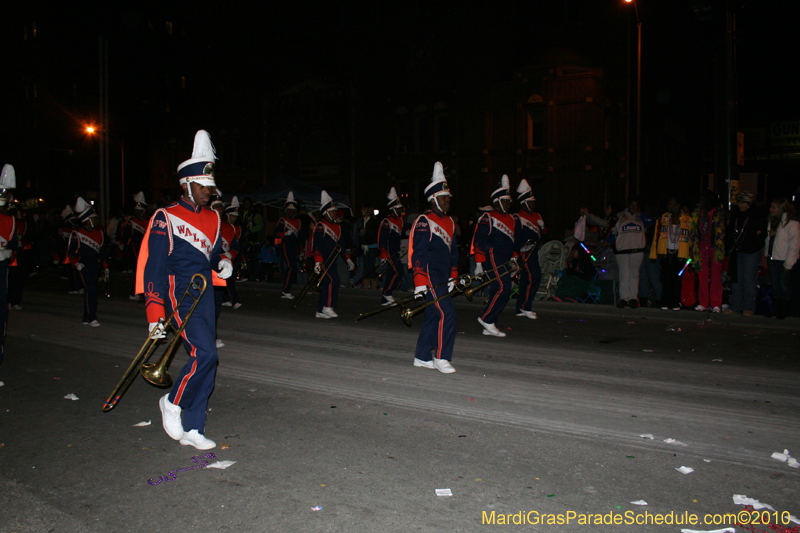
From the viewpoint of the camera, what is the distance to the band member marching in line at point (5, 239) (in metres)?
7.07

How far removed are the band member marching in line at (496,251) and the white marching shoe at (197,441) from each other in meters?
5.55

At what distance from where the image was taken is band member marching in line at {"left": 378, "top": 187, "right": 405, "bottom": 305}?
12898 mm

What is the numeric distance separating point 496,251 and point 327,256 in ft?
11.7

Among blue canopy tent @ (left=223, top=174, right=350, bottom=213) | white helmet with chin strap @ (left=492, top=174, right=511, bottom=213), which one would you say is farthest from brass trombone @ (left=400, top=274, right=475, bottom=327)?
blue canopy tent @ (left=223, top=174, right=350, bottom=213)

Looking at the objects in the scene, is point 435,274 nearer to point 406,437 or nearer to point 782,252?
point 406,437

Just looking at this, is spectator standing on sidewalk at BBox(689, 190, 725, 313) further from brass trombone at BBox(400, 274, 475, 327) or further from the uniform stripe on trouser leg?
A: brass trombone at BBox(400, 274, 475, 327)

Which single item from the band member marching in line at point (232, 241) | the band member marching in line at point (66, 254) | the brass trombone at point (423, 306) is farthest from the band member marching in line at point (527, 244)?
the band member marching in line at point (66, 254)

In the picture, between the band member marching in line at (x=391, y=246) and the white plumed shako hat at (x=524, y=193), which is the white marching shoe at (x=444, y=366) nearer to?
the white plumed shako hat at (x=524, y=193)

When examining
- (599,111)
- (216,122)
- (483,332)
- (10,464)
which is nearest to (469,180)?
(599,111)

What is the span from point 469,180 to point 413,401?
27.0 m

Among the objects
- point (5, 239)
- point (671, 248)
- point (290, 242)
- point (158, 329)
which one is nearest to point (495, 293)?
point (671, 248)

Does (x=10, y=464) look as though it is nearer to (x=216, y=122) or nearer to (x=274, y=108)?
(x=274, y=108)

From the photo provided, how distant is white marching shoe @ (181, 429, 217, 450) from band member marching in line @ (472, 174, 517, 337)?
5.55 meters

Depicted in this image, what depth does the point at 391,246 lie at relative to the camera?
13438 mm
